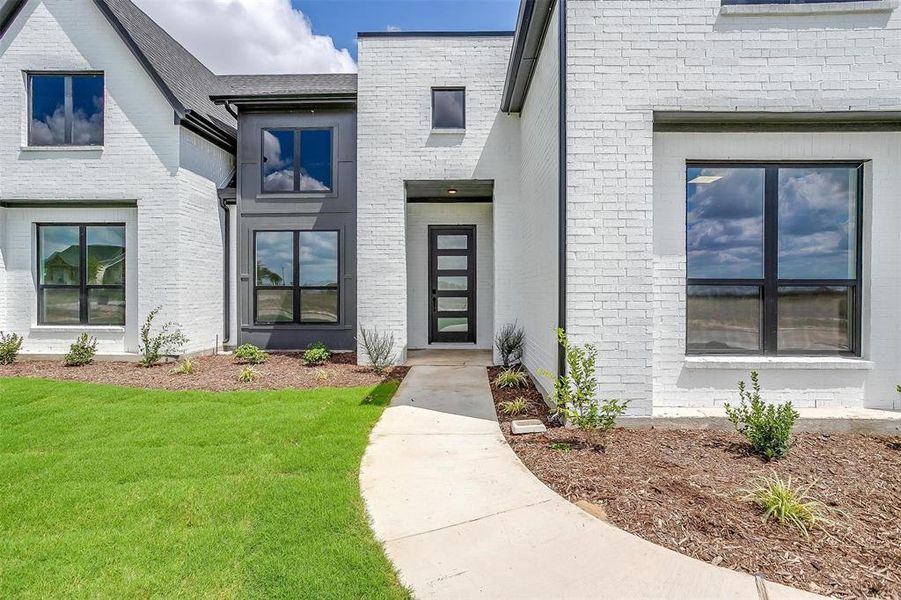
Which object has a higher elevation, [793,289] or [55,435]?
[793,289]

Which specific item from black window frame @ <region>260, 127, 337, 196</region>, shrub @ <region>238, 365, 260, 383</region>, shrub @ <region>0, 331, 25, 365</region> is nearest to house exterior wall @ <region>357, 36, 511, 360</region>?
black window frame @ <region>260, 127, 337, 196</region>

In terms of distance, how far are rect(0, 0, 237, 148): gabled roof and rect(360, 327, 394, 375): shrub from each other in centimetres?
589

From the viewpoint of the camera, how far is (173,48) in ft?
38.8

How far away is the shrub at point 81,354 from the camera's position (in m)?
8.95

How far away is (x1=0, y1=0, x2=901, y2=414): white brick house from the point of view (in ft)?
15.7

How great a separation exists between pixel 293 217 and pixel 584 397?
807 centimetres

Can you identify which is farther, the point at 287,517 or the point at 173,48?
the point at 173,48

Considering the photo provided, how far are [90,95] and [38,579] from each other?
34.5ft

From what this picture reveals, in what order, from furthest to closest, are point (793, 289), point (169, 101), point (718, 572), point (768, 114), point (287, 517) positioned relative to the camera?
point (169, 101) < point (793, 289) < point (768, 114) < point (287, 517) < point (718, 572)

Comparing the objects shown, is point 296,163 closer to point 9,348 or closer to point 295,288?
point 295,288

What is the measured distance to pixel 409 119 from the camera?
29.2ft

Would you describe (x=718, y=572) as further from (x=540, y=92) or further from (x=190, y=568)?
(x=540, y=92)

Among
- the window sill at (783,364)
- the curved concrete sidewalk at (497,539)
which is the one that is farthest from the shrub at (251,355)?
the window sill at (783,364)

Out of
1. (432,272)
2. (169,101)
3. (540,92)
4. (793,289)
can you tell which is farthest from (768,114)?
(169,101)
